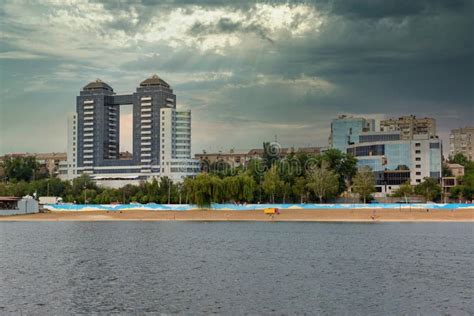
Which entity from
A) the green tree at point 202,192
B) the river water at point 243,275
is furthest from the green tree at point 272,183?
the river water at point 243,275

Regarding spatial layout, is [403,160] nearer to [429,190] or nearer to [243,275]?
[429,190]

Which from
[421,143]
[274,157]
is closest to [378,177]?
[421,143]

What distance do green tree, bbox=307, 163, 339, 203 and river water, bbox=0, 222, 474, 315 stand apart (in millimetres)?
55125

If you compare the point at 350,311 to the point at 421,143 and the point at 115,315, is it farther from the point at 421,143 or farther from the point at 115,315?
the point at 421,143

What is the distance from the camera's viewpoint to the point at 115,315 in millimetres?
34219

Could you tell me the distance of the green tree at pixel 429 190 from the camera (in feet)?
489

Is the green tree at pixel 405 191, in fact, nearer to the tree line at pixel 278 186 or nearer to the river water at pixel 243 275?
the tree line at pixel 278 186

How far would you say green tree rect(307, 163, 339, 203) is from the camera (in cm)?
13688

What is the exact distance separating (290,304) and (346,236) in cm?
4696

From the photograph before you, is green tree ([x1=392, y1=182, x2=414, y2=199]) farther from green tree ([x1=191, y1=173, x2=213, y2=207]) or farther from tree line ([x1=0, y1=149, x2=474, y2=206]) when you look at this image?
green tree ([x1=191, y1=173, x2=213, y2=207])

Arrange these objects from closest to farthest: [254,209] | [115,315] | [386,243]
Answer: [115,315] → [386,243] → [254,209]

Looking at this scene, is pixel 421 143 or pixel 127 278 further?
pixel 421 143

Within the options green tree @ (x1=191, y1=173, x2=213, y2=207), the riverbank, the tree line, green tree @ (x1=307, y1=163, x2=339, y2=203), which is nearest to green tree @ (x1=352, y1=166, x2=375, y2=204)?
the tree line

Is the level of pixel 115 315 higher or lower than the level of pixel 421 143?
lower
